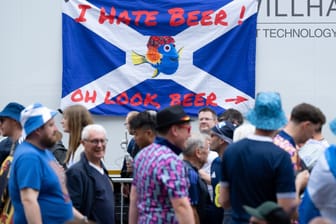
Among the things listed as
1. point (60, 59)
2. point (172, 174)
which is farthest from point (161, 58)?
point (172, 174)

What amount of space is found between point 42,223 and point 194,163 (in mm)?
1978

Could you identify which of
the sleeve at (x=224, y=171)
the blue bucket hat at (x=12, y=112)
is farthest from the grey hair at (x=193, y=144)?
Answer: the sleeve at (x=224, y=171)

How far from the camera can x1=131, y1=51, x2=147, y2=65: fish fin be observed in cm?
1025

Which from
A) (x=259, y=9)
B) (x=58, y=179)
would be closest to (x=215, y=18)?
(x=259, y=9)

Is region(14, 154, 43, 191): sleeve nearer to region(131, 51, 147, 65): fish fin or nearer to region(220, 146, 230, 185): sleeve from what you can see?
region(220, 146, 230, 185): sleeve

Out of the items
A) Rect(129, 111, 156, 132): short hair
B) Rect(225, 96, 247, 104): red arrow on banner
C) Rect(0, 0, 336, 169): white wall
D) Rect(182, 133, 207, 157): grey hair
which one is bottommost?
Rect(182, 133, 207, 157): grey hair

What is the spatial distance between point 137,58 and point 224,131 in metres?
2.40

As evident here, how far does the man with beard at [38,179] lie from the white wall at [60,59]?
3.24m

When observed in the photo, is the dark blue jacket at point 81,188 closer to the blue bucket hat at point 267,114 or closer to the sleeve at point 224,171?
the sleeve at point 224,171

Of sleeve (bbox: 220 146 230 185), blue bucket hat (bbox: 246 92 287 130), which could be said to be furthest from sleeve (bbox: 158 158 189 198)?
blue bucket hat (bbox: 246 92 287 130)

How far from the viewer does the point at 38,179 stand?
648cm

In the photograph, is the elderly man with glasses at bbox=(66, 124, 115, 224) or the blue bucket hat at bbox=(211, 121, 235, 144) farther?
the blue bucket hat at bbox=(211, 121, 235, 144)

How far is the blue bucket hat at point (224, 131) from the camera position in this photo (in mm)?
8062

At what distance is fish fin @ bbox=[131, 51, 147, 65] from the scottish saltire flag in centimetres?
1
